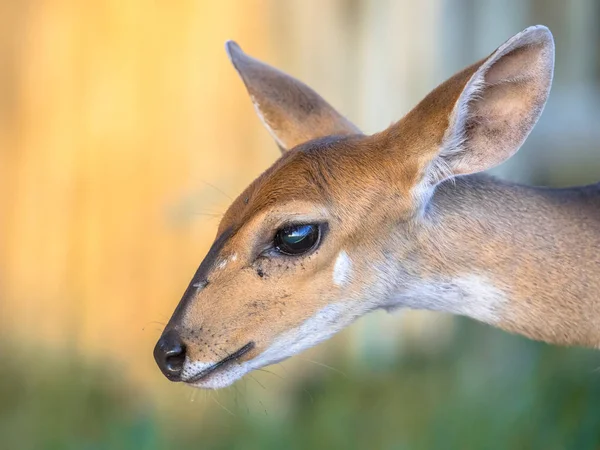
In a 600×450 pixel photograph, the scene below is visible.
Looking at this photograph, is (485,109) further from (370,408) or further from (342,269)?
(370,408)

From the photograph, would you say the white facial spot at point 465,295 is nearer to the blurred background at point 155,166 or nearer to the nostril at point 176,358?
the nostril at point 176,358

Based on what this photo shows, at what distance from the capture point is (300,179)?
2752 mm

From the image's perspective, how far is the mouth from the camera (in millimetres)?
2668

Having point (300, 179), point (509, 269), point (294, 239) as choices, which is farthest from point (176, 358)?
point (509, 269)

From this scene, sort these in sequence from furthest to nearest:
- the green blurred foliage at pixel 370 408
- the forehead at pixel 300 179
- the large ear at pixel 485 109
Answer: the green blurred foliage at pixel 370 408
the forehead at pixel 300 179
the large ear at pixel 485 109

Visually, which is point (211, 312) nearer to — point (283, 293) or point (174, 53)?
point (283, 293)

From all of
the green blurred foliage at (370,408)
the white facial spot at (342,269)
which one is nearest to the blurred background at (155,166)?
the green blurred foliage at (370,408)

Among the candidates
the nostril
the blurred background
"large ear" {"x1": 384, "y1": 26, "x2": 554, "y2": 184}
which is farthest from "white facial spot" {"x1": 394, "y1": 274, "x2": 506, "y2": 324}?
the blurred background

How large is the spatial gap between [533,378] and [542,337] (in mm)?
2816

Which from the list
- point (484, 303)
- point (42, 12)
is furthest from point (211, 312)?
point (42, 12)

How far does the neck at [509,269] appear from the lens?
9.09 ft

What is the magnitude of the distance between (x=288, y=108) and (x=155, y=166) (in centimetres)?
277

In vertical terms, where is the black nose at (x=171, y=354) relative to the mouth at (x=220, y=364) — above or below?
above

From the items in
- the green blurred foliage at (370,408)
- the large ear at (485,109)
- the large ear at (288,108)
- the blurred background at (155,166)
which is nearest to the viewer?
the large ear at (485,109)
